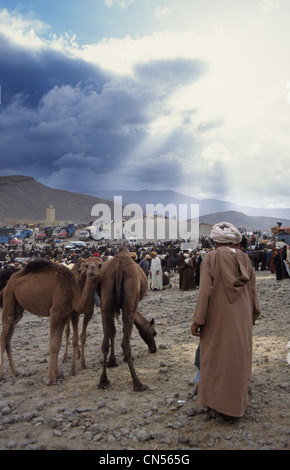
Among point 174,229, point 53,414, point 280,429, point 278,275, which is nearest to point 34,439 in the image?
point 53,414

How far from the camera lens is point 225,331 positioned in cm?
378

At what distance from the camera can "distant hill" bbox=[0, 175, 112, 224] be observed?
138 meters

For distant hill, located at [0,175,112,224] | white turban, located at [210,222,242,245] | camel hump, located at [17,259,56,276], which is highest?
distant hill, located at [0,175,112,224]

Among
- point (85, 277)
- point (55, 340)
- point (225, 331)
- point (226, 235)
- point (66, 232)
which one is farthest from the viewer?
point (66, 232)

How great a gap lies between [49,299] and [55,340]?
0.62 meters

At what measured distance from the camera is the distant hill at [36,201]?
138 meters

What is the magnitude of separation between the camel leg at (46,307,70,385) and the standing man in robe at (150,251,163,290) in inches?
426

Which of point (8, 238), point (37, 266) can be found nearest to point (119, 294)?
point (37, 266)

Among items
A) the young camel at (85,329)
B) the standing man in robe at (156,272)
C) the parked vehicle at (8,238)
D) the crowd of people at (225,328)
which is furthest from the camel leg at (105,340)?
the parked vehicle at (8,238)

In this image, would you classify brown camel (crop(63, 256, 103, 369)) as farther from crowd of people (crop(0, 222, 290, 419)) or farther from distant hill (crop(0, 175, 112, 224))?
distant hill (crop(0, 175, 112, 224))

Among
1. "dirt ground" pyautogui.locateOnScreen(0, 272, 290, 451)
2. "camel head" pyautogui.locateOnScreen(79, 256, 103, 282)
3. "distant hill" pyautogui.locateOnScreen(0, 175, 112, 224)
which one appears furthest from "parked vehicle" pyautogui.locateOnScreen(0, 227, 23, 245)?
"distant hill" pyautogui.locateOnScreen(0, 175, 112, 224)

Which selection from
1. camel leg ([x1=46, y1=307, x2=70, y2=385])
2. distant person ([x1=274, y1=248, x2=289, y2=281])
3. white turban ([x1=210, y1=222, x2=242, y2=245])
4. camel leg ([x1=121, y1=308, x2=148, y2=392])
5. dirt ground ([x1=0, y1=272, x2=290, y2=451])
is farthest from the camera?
distant person ([x1=274, y1=248, x2=289, y2=281])

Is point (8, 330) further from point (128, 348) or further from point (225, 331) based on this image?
point (225, 331)

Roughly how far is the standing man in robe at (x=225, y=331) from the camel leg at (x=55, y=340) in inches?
94.0
